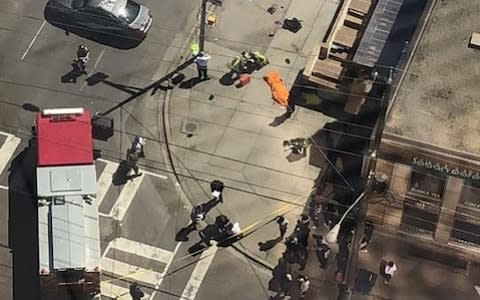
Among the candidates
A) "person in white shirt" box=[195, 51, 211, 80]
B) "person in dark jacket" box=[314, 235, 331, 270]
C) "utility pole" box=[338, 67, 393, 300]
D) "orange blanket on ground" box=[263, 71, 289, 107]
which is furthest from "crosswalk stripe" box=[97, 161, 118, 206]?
"utility pole" box=[338, 67, 393, 300]

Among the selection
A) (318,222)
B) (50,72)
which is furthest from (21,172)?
(318,222)

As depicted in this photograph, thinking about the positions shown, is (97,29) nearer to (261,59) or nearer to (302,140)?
(261,59)

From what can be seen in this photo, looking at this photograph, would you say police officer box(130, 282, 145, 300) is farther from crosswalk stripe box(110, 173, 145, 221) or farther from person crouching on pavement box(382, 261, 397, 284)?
person crouching on pavement box(382, 261, 397, 284)

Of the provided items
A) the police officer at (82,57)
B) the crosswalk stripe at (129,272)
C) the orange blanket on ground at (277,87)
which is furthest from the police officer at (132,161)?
the orange blanket on ground at (277,87)

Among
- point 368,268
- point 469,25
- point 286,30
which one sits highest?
point 469,25

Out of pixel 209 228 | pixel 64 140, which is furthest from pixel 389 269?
pixel 64 140

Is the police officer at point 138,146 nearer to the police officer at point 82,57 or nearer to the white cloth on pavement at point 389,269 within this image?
the police officer at point 82,57

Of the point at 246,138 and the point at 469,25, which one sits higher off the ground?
the point at 469,25
